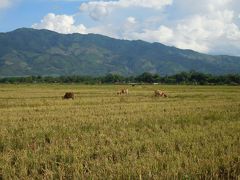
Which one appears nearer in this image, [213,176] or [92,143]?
[213,176]

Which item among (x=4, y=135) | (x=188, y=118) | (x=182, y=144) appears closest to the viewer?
(x=182, y=144)

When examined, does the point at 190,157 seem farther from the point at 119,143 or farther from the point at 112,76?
the point at 112,76

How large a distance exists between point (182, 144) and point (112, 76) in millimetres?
171814

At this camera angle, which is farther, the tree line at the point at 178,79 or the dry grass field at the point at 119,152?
the tree line at the point at 178,79

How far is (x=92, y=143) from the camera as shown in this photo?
42.5ft

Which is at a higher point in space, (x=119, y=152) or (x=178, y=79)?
(x=178, y=79)

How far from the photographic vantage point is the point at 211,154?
34.6 ft

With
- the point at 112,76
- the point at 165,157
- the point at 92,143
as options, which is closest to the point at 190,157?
the point at 165,157

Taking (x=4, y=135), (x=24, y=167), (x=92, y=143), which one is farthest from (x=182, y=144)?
(x=4, y=135)

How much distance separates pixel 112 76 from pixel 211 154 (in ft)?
570

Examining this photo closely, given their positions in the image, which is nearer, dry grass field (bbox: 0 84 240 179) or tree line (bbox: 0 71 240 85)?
dry grass field (bbox: 0 84 240 179)

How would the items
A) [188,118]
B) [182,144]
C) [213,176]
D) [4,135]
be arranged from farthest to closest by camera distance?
[188,118]
[4,135]
[182,144]
[213,176]

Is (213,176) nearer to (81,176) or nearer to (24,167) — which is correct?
(81,176)

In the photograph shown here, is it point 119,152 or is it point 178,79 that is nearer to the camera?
point 119,152
